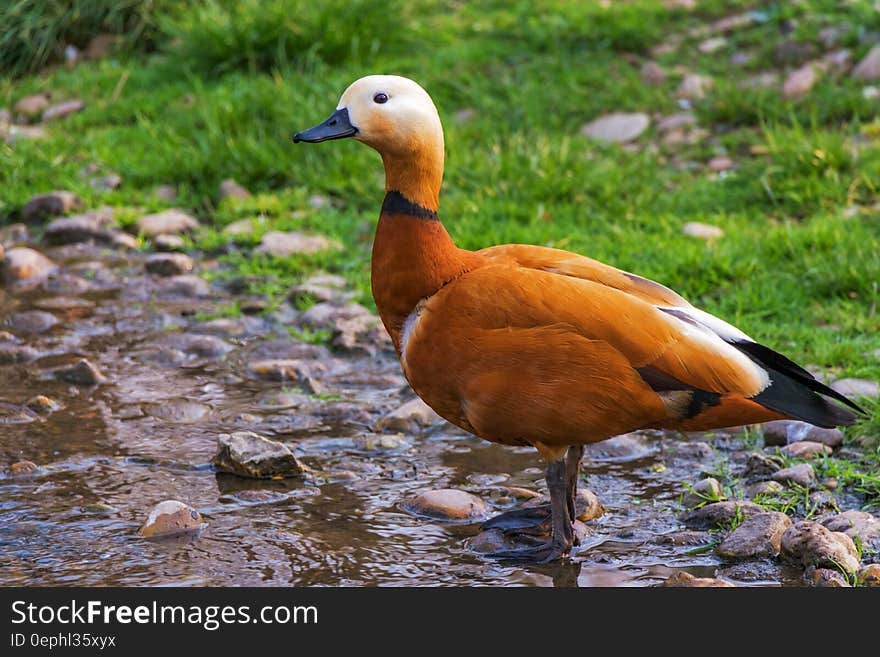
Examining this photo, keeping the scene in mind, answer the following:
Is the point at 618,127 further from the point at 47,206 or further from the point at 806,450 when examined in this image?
the point at 806,450

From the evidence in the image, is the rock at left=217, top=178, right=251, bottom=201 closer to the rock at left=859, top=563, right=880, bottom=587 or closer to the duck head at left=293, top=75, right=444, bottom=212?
the duck head at left=293, top=75, right=444, bottom=212

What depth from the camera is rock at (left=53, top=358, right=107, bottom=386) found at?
5250mm

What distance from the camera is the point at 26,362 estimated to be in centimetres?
546

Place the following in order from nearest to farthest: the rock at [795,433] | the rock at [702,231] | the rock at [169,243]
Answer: the rock at [795,433] < the rock at [702,231] < the rock at [169,243]

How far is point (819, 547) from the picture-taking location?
3621mm

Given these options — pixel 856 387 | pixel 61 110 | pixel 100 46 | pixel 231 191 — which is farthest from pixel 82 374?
pixel 100 46

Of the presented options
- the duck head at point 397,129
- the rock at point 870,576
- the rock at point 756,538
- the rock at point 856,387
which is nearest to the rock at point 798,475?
the rock at point 756,538

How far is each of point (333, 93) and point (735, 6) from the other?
114 inches

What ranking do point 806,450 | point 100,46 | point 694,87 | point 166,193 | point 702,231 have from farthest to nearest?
point 100,46 < point 694,87 < point 166,193 < point 702,231 < point 806,450

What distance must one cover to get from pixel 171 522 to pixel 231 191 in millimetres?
3570

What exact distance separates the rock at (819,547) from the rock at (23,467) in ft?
7.96

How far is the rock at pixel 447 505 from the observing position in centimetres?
414

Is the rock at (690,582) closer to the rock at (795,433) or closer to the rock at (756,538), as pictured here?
the rock at (756,538)

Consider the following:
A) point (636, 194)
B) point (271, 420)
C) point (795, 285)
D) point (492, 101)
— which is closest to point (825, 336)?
point (795, 285)
